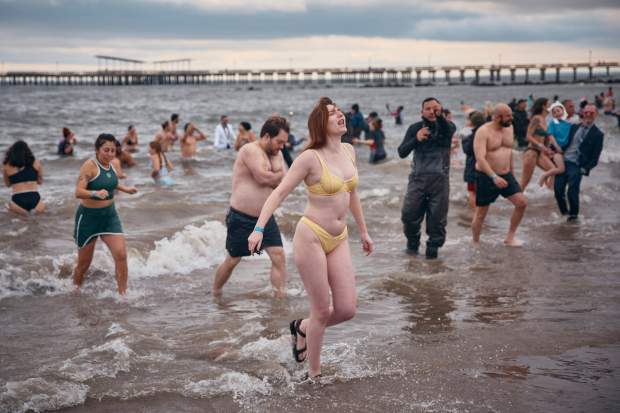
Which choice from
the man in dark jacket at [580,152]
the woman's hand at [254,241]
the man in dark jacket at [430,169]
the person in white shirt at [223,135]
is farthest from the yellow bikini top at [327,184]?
the person in white shirt at [223,135]

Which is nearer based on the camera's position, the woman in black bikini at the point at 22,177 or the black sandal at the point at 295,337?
the black sandal at the point at 295,337

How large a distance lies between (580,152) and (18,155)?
338 inches

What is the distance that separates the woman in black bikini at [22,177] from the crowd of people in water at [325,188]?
18 millimetres

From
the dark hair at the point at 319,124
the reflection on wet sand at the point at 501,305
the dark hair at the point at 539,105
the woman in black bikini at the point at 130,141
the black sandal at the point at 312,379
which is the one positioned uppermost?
the dark hair at the point at 539,105

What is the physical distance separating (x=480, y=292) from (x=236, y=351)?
2915 mm

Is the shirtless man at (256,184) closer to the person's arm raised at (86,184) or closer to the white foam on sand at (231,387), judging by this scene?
the person's arm raised at (86,184)

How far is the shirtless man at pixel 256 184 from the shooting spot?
6.64 metres

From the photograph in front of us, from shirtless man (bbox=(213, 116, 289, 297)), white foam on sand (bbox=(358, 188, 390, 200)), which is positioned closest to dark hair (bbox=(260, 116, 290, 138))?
shirtless man (bbox=(213, 116, 289, 297))

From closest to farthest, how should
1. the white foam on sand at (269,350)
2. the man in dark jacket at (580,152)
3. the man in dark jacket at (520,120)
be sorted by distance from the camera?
the white foam on sand at (269,350), the man in dark jacket at (580,152), the man in dark jacket at (520,120)

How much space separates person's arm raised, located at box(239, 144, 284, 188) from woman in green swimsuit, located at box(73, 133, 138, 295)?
142cm

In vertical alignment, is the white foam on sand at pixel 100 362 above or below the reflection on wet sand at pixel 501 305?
below

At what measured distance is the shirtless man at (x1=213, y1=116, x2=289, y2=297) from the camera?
261 inches

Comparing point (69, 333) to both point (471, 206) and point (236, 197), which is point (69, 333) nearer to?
point (236, 197)

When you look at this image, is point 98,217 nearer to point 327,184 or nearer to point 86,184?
point 86,184
